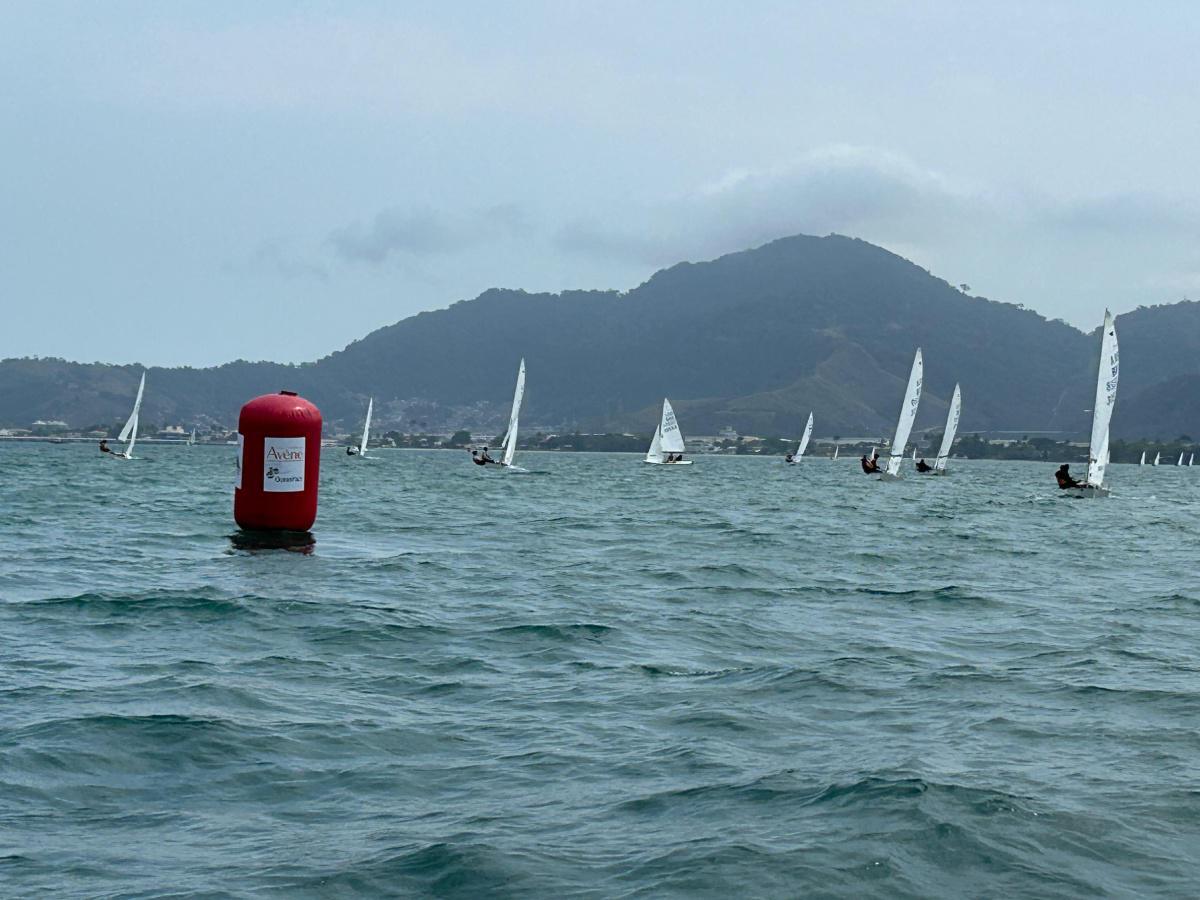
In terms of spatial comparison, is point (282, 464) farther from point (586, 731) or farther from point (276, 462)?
point (586, 731)

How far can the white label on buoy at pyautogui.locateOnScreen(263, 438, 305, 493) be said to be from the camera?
22266 millimetres

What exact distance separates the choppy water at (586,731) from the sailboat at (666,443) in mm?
85240

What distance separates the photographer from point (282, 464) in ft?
73.6

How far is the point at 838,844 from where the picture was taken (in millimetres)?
7410

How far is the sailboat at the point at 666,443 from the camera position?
10806 cm

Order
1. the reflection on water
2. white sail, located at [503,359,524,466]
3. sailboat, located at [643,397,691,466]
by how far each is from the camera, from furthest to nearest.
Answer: sailboat, located at [643,397,691,466], white sail, located at [503,359,524,466], the reflection on water

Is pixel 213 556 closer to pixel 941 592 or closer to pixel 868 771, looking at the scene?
pixel 941 592

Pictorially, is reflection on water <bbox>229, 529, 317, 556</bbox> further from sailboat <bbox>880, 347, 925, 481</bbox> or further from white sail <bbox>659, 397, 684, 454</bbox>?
white sail <bbox>659, 397, 684, 454</bbox>

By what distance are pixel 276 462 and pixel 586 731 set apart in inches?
538

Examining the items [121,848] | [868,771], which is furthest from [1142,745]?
[121,848]

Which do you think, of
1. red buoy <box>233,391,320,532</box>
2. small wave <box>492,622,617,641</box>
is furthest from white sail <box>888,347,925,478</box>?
small wave <box>492,622,617,641</box>

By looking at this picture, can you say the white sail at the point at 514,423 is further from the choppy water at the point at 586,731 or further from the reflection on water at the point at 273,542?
the choppy water at the point at 586,731

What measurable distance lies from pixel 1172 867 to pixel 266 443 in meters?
17.5

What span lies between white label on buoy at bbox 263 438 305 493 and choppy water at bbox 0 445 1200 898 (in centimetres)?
164
